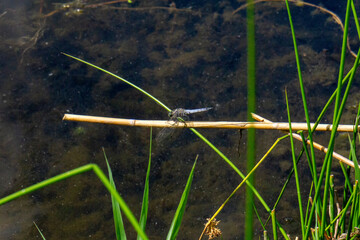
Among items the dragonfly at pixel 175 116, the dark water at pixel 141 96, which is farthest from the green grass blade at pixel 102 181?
the dark water at pixel 141 96

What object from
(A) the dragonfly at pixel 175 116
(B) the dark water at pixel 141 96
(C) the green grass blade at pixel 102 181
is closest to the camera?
(C) the green grass blade at pixel 102 181

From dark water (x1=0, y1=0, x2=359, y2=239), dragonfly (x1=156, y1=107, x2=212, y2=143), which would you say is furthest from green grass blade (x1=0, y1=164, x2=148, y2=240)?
dark water (x1=0, y1=0, x2=359, y2=239)

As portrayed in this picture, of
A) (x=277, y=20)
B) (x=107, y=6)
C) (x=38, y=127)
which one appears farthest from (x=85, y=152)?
(x=277, y=20)

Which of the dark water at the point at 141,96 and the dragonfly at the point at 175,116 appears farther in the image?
the dark water at the point at 141,96

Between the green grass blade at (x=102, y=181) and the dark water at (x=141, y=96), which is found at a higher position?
the green grass blade at (x=102, y=181)

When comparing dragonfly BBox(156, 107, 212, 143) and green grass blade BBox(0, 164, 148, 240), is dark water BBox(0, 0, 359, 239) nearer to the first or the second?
dragonfly BBox(156, 107, 212, 143)

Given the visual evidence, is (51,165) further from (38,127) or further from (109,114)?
(109,114)

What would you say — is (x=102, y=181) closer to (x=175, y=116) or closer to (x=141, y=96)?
(x=175, y=116)

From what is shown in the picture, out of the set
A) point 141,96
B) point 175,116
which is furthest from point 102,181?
point 141,96

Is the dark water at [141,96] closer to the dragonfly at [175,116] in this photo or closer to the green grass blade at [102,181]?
the dragonfly at [175,116]

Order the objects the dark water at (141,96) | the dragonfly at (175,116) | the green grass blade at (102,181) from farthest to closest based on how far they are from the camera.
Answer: the dark water at (141,96), the dragonfly at (175,116), the green grass blade at (102,181)
